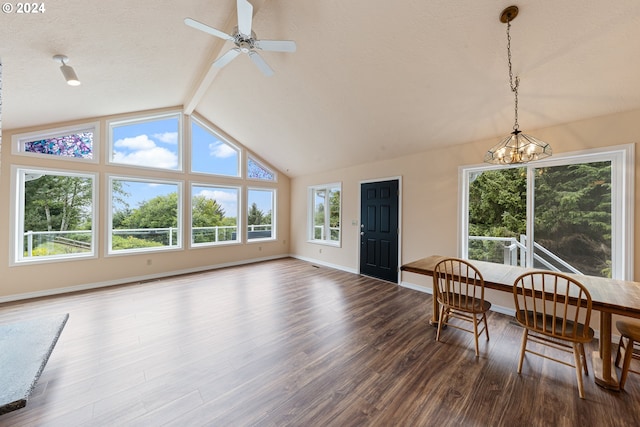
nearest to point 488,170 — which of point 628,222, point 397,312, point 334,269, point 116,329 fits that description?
point 628,222

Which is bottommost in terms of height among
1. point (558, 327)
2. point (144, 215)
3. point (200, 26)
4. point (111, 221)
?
point (558, 327)

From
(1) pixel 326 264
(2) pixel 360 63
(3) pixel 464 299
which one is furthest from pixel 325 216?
(3) pixel 464 299

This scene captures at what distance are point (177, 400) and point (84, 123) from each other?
492 centimetres

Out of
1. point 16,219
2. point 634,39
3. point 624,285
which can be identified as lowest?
point 624,285

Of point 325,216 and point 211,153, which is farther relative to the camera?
point 325,216

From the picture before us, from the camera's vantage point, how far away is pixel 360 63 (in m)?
2.97

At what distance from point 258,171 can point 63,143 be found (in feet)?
12.1

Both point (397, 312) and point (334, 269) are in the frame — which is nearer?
point (397, 312)

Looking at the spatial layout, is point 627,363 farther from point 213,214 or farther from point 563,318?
point 213,214

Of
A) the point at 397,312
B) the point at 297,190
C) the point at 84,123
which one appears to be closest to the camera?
the point at 397,312

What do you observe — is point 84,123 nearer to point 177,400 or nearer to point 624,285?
point 177,400

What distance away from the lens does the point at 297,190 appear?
7.07 m

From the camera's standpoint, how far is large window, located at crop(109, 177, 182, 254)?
4680 millimetres

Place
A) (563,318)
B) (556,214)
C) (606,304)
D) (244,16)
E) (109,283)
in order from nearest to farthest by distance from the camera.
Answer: (606,304) → (563,318) → (244,16) → (556,214) → (109,283)
